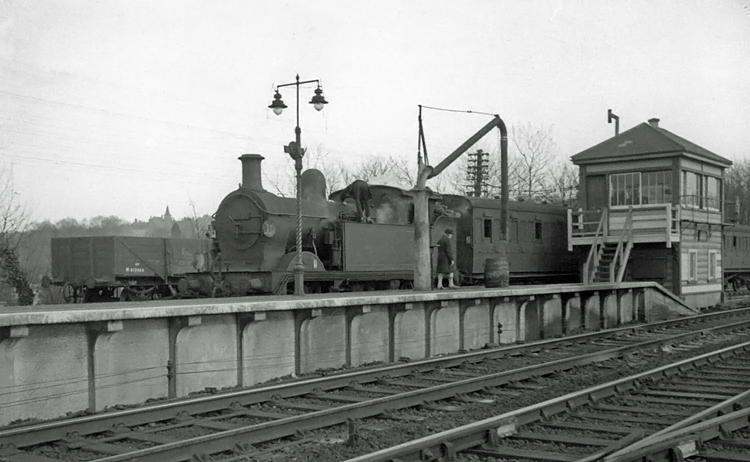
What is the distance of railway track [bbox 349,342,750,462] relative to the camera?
6.76 meters

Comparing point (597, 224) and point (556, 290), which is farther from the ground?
point (597, 224)

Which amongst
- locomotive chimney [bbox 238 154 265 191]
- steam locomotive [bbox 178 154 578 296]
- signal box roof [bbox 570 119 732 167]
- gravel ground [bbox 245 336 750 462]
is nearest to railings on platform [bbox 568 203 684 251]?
signal box roof [bbox 570 119 732 167]

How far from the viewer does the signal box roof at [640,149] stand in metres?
27.0

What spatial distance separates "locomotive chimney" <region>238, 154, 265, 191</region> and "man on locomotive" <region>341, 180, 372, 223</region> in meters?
2.61

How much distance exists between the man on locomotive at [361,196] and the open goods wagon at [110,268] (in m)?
7.87

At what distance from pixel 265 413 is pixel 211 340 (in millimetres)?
2752

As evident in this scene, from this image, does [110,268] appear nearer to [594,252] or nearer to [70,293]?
[70,293]

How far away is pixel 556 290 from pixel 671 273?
1014 cm

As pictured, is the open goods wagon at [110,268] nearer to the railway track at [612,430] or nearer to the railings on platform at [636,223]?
the railings on platform at [636,223]

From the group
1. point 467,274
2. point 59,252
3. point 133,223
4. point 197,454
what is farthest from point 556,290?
point 133,223

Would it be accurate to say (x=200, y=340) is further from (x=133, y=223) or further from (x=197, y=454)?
(x=133, y=223)

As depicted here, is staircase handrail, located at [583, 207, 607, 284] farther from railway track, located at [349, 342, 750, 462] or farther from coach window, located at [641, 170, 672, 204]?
railway track, located at [349, 342, 750, 462]

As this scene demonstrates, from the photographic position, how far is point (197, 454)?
22.7 ft

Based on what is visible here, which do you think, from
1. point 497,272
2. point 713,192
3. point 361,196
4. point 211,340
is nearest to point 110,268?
point 361,196
